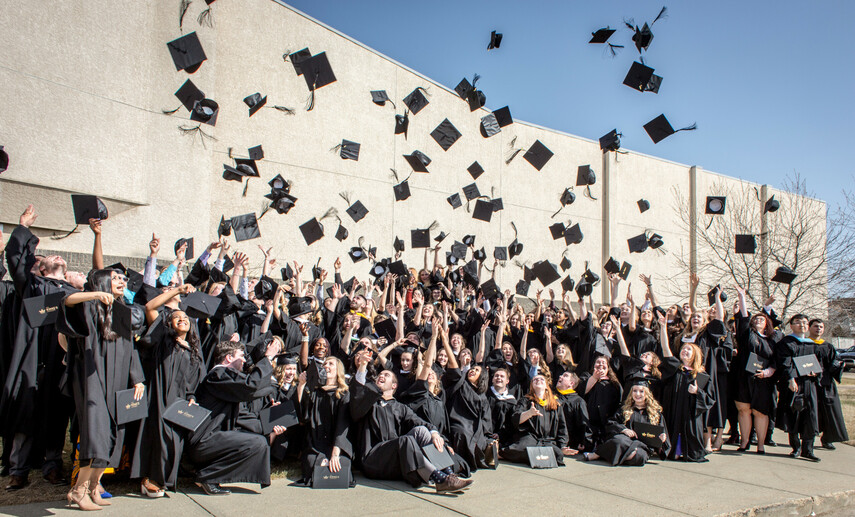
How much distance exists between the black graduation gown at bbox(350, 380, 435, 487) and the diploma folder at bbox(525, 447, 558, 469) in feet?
4.14

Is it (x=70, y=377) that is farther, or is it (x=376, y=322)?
(x=376, y=322)

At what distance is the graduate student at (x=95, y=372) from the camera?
4348 mm

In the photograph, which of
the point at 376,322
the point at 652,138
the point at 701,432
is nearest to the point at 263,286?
the point at 376,322

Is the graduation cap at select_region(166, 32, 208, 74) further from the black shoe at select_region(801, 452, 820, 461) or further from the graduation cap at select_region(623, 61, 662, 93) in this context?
the black shoe at select_region(801, 452, 820, 461)

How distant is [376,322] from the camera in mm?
8602

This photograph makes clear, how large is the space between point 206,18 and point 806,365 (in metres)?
11.4

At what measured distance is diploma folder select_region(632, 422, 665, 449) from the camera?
7.00 m

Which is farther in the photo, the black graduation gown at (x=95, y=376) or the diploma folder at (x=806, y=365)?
the diploma folder at (x=806, y=365)

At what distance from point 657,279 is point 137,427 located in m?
19.5

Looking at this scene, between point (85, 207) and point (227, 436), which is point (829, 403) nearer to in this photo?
point (227, 436)

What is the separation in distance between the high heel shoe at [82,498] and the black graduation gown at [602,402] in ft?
17.0

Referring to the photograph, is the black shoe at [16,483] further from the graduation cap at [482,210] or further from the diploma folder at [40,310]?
the graduation cap at [482,210]

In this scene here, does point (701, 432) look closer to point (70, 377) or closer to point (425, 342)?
point (425, 342)

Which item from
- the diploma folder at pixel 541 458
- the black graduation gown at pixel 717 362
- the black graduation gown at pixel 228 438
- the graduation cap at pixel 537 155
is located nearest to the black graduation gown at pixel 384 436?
the black graduation gown at pixel 228 438
